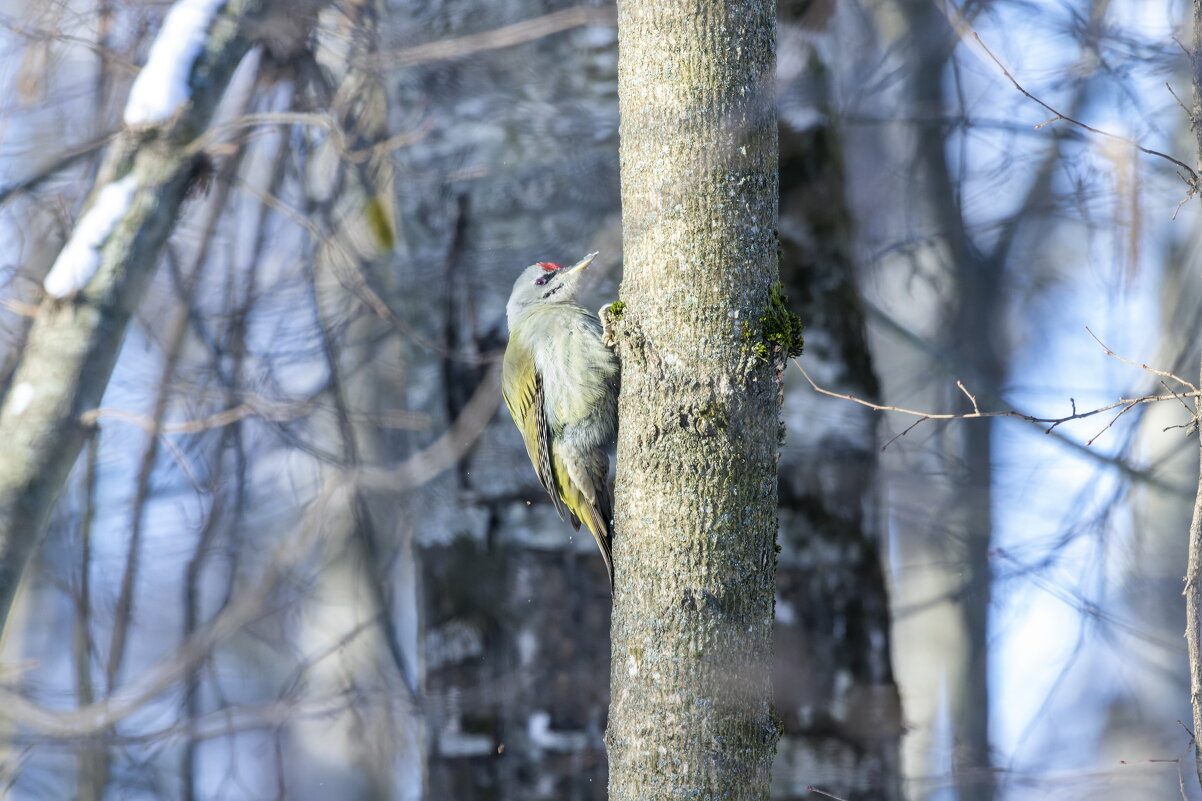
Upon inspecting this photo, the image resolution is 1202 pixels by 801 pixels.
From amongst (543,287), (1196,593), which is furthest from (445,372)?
(1196,593)

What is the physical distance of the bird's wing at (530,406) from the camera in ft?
9.71

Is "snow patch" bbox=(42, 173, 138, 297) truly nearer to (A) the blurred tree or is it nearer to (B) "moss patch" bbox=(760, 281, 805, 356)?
(A) the blurred tree

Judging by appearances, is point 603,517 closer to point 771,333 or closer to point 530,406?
point 530,406

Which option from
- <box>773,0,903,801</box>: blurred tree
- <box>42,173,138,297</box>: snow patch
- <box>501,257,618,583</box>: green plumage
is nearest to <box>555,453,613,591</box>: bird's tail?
<box>501,257,618,583</box>: green plumage

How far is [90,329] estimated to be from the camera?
12.5ft

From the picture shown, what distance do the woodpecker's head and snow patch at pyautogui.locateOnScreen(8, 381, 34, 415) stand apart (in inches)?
84.5

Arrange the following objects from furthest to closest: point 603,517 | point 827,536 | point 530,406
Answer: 1. point 827,536
2. point 530,406
3. point 603,517

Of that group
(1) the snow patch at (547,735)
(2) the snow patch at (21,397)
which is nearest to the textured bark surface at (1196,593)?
(1) the snow patch at (547,735)

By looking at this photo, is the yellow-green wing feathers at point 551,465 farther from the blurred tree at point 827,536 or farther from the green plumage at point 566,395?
the blurred tree at point 827,536

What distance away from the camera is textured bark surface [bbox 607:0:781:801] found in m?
1.69

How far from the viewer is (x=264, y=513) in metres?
5.29

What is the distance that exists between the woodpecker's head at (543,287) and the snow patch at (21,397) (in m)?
2.15

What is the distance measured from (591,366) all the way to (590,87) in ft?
5.39

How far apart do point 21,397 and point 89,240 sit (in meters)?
0.73
